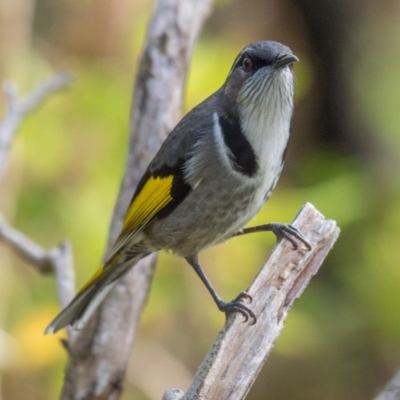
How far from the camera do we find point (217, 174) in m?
2.67

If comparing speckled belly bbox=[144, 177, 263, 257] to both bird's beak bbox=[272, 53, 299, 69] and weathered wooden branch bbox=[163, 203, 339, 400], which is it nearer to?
weathered wooden branch bbox=[163, 203, 339, 400]

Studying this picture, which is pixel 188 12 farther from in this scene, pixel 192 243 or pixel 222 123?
pixel 192 243

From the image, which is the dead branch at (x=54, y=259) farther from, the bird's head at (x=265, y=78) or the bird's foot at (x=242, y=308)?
the bird's head at (x=265, y=78)

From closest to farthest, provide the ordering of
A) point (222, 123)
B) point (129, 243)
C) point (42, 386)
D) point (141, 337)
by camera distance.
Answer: point (222, 123), point (129, 243), point (141, 337), point (42, 386)

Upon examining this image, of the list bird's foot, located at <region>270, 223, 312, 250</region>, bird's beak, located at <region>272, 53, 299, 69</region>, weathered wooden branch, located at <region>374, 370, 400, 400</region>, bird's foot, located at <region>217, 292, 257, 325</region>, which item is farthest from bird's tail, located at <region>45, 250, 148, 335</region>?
weathered wooden branch, located at <region>374, 370, 400, 400</region>

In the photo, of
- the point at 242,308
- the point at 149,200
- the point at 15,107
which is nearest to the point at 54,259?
the point at 149,200

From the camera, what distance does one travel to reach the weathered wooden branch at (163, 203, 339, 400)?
1988 mm

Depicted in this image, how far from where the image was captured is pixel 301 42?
21.2 ft

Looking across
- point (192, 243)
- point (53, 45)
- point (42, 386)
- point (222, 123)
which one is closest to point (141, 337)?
point (42, 386)

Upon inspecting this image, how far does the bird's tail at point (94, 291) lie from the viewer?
301 centimetres

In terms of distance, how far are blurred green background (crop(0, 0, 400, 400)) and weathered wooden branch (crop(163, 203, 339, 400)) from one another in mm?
927

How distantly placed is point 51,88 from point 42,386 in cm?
212

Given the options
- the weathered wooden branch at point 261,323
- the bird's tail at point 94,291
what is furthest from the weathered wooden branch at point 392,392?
the bird's tail at point 94,291

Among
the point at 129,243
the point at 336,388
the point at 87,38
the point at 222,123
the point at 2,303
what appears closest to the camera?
the point at 222,123
